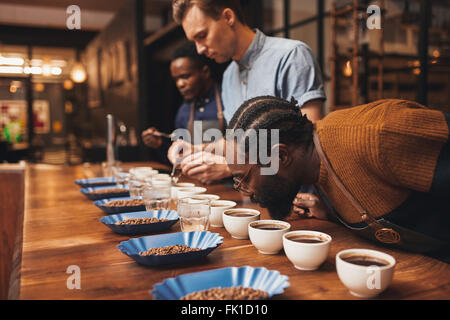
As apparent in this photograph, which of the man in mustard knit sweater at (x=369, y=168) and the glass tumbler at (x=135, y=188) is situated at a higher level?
the man in mustard knit sweater at (x=369, y=168)

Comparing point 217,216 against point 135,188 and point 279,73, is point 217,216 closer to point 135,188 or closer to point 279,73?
point 135,188

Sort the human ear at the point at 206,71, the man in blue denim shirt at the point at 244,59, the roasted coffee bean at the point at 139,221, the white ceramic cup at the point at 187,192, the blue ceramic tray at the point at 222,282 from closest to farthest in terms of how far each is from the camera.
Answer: the blue ceramic tray at the point at 222,282
the roasted coffee bean at the point at 139,221
the white ceramic cup at the point at 187,192
the man in blue denim shirt at the point at 244,59
the human ear at the point at 206,71

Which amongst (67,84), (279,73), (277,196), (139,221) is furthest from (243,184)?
(67,84)

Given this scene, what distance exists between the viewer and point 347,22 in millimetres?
3367

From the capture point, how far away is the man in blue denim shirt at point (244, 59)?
6.10 ft

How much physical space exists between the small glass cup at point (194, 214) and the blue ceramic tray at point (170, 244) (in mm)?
113

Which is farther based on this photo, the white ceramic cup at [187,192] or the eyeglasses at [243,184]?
the white ceramic cup at [187,192]

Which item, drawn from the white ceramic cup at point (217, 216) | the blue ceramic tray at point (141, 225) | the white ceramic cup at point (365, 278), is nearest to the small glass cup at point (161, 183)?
the blue ceramic tray at point (141, 225)

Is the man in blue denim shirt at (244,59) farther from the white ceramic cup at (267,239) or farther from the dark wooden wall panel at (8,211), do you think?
the dark wooden wall panel at (8,211)

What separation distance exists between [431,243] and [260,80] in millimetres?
1233

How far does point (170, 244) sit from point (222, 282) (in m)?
0.31

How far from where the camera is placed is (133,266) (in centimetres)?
102

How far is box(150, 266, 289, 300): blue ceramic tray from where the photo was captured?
80 centimetres
